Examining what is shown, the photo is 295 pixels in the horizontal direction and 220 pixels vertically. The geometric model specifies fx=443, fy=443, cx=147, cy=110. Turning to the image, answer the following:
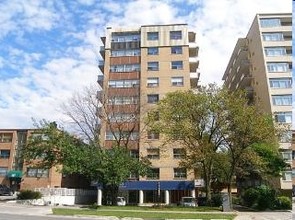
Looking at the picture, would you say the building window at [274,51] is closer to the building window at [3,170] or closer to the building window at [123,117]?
the building window at [123,117]

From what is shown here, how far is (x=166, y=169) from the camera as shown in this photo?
211 ft

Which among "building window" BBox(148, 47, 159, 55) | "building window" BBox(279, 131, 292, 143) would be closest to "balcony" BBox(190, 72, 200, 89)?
"building window" BBox(148, 47, 159, 55)

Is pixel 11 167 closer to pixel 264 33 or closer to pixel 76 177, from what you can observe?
pixel 76 177

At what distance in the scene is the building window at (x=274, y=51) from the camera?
238ft

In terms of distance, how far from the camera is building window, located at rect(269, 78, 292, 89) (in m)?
70.7

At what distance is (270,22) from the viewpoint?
7400 centimetres

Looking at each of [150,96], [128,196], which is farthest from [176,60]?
[128,196]

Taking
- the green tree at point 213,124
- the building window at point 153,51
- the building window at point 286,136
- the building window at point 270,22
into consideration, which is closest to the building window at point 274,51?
the building window at point 270,22

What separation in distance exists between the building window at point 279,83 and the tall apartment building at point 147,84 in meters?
12.1

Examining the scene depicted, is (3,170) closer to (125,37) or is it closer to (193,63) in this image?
(125,37)

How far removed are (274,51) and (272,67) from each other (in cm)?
291

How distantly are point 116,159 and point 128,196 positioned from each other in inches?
867

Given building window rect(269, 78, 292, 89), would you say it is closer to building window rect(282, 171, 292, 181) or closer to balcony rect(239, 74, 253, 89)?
balcony rect(239, 74, 253, 89)

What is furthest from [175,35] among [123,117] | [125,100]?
[123,117]
